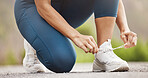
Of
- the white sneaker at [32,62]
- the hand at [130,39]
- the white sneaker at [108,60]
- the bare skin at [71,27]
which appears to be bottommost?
the white sneaker at [32,62]

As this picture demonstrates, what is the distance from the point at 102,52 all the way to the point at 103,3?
10.6 inches

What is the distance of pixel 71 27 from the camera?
4.08 ft

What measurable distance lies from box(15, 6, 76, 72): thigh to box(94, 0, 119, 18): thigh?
0.24m

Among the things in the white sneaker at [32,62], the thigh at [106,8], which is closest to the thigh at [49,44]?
the white sneaker at [32,62]

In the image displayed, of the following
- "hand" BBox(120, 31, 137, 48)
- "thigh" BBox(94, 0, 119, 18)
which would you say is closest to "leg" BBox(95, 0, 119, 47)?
"thigh" BBox(94, 0, 119, 18)

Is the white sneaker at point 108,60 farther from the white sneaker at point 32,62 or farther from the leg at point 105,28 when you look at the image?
the white sneaker at point 32,62

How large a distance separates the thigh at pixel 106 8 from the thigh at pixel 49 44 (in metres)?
0.24

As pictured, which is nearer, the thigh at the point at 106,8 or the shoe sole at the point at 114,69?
the shoe sole at the point at 114,69

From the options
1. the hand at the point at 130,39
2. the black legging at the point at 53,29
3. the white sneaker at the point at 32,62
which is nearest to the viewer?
the hand at the point at 130,39

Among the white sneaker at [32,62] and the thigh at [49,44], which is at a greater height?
the thigh at [49,44]

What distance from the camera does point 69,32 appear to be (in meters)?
1.23

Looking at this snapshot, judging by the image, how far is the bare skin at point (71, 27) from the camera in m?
1.17

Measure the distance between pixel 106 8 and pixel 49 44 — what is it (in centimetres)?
36

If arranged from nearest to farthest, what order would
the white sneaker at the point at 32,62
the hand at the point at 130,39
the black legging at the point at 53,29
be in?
the hand at the point at 130,39 → the black legging at the point at 53,29 → the white sneaker at the point at 32,62
